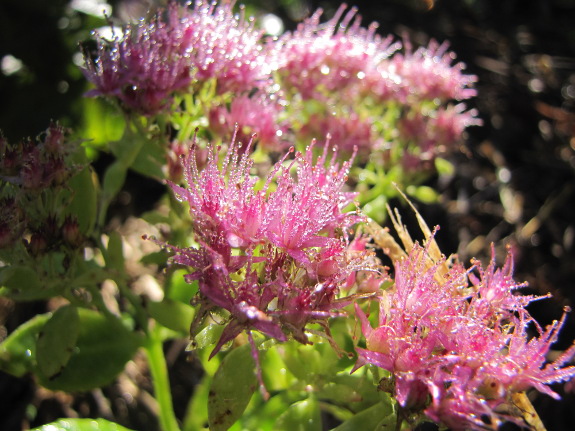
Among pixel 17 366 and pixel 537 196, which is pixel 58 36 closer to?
pixel 17 366

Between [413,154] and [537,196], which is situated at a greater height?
[413,154]

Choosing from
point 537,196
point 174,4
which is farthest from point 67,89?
point 537,196

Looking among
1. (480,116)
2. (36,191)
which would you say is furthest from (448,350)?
(480,116)

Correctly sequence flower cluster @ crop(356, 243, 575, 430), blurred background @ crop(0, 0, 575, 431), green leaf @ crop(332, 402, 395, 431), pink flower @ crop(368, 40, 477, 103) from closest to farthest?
flower cluster @ crop(356, 243, 575, 430), green leaf @ crop(332, 402, 395, 431), pink flower @ crop(368, 40, 477, 103), blurred background @ crop(0, 0, 575, 431)

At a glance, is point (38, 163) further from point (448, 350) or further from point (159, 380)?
point (448, 350)

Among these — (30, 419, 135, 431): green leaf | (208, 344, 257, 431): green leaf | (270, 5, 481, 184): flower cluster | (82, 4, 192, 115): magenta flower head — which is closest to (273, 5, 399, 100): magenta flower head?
(270, 5, 481, 184): flower cluster

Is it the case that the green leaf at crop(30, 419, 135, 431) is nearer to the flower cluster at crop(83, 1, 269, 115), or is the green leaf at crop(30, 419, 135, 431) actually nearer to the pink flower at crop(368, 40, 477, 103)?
the flower cluster at crop(83, 1, 269, 115)

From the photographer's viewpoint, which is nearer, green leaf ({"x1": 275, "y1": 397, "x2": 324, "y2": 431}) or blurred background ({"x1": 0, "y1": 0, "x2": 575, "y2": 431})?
green leaf ({"x1": 275, "y1": 397, "x2": 324, "y2": 431})

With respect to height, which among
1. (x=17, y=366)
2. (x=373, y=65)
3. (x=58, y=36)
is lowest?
(x=17, y=366)
